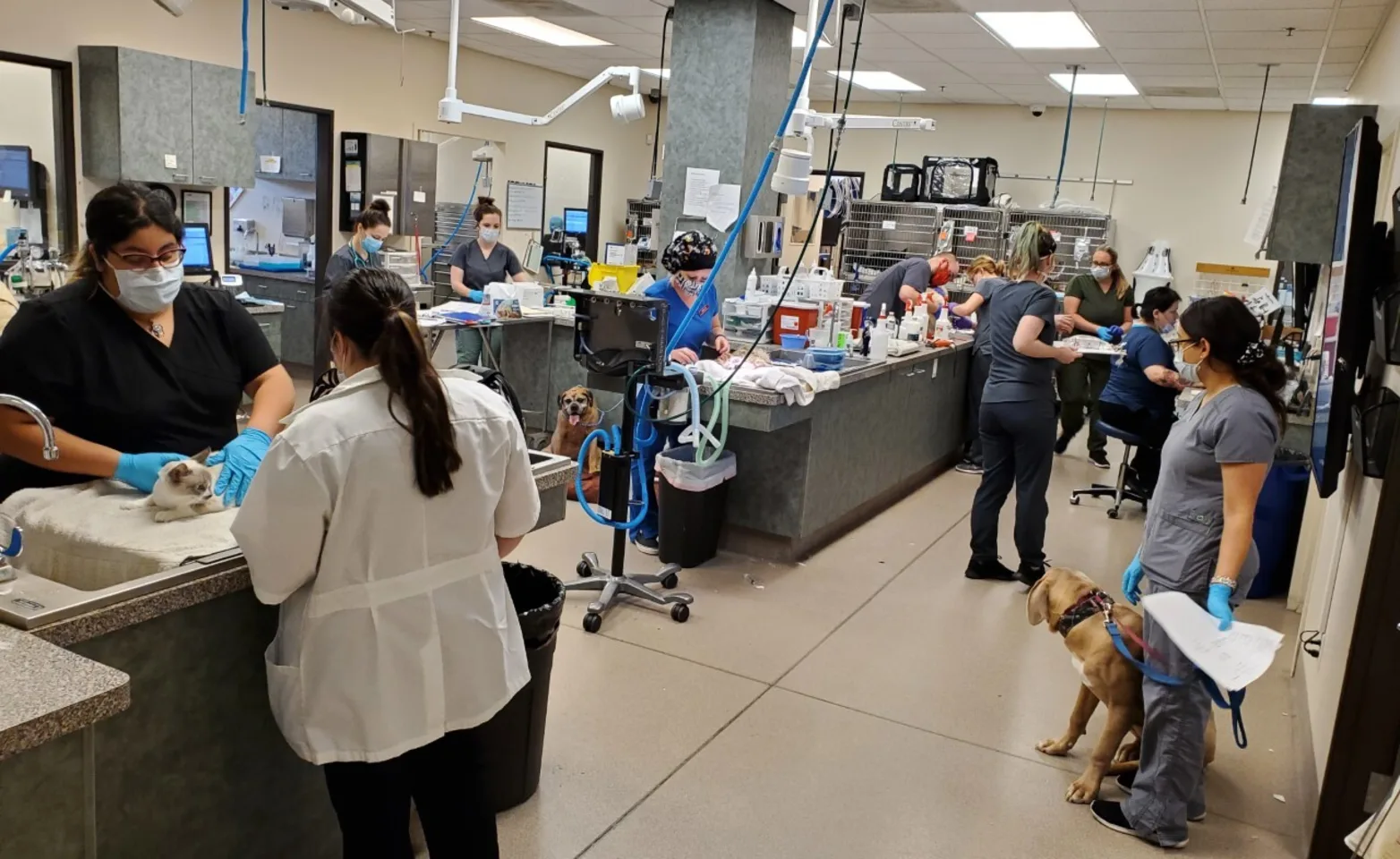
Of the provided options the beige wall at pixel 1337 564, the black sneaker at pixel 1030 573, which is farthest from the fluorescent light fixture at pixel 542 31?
the beige wall at pixel 1337 564

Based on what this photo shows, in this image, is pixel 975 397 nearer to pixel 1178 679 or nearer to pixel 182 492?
pixel 1178 679

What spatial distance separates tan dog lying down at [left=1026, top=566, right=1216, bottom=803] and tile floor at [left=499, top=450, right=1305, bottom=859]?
0.13 metres

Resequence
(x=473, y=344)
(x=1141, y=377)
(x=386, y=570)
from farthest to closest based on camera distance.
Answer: (x=473, y=344) → (x=1141, y=377) → (x=386, y=570)

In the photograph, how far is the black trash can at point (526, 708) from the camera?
2.54 meters

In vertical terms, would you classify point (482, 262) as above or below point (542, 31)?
below

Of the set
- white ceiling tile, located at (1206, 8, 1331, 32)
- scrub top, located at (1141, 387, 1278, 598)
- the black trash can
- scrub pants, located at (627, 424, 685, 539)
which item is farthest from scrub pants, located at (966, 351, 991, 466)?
A: the black trash can

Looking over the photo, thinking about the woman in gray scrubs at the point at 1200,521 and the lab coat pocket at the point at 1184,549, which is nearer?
the woman in gray scrubs at the point at 1200,521

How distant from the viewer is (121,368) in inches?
83.7

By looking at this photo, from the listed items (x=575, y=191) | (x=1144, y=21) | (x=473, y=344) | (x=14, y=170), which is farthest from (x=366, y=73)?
(x=1144, y=21)

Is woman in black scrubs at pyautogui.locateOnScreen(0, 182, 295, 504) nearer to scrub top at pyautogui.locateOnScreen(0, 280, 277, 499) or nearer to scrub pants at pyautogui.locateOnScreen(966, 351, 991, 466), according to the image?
Answer: scrub top at pyautogui.locateOnScreen(0, 280, 277, 499)

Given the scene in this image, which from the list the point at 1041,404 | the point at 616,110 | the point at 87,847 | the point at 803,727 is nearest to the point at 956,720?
the point at 803,727

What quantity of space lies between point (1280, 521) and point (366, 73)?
7.45 metres

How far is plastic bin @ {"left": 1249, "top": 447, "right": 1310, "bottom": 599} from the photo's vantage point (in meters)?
4.79

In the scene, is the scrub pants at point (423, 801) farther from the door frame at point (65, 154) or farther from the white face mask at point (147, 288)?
the door frame at point (65, 154)
